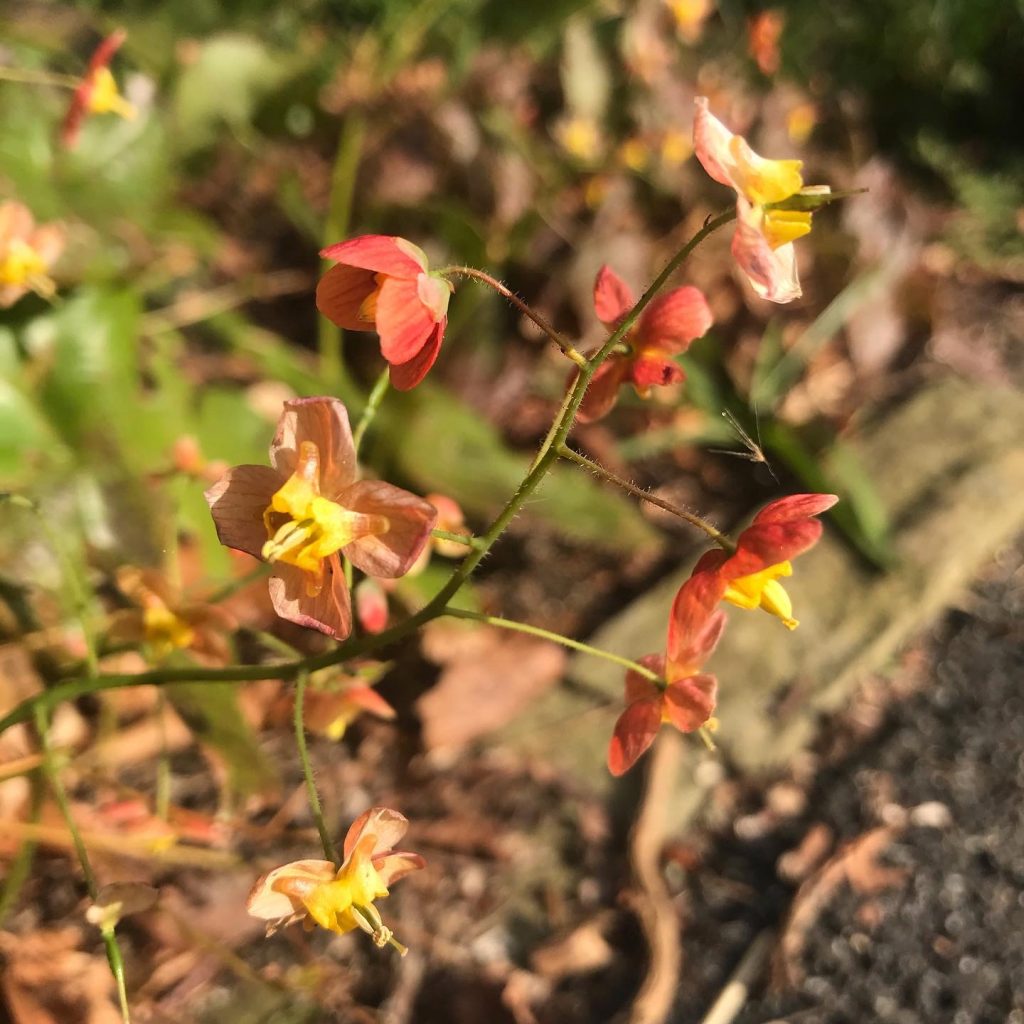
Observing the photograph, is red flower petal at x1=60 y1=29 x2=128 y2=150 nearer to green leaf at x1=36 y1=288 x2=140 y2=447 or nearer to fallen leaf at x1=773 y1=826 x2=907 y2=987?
green leaf at x1=36 y1=288 x2=140 y2=447

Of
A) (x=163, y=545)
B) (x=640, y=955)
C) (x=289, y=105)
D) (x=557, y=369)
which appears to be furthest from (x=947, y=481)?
(x=289, y=105)

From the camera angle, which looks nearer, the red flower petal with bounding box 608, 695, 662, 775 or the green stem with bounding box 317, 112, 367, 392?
the red flower petal with bounding box 608, 695, 662, 775

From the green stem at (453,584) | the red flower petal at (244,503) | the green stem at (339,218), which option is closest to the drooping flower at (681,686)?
the green stem at (453,584)

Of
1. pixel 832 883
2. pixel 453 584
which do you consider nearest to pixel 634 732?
pixel 453 584

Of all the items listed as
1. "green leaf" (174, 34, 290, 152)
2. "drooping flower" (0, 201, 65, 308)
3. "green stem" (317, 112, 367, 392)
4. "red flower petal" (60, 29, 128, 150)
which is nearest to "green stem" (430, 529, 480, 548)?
"drooping flower" (0, 201, 65, 308)

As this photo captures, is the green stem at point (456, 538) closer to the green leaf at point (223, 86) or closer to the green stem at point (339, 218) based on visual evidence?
the green stem at point (339, 218)

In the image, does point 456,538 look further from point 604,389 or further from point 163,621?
point 163,621

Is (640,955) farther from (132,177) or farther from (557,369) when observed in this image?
(132,177)
